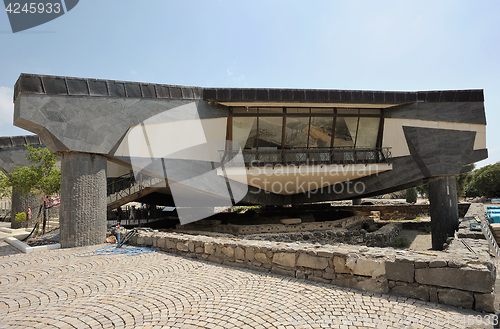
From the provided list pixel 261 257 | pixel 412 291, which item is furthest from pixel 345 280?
pixel 261 257

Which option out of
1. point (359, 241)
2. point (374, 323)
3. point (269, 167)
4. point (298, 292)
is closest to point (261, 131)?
point (269, 167)

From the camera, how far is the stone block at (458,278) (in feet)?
11.5

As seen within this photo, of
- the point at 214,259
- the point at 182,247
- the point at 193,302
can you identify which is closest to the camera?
the point at 193,302

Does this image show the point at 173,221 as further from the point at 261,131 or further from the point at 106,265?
the point at 106,265

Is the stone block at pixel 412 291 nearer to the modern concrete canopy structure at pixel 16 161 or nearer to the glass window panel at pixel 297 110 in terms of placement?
the glass window panel at pixel 297 110

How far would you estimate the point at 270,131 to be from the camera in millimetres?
14492

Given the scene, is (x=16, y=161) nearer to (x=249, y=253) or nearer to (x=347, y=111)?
(x=249, y=253)

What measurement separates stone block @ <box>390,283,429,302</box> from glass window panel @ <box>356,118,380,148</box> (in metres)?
11.9

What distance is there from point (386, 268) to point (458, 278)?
859mm

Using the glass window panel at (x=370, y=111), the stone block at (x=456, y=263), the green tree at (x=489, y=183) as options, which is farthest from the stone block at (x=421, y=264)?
the green tree at (x=489, y=183)

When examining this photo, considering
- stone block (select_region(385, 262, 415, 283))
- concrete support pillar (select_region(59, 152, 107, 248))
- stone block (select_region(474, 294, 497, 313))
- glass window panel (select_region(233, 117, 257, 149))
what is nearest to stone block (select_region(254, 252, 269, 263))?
stone block (select_region(385, 262, 415, 283))

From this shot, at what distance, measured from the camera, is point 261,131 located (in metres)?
14.5

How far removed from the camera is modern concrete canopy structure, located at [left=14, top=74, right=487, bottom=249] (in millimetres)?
10773

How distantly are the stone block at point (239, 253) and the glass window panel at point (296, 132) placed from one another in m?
9.47
